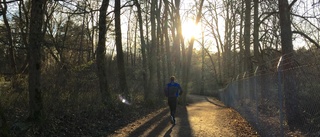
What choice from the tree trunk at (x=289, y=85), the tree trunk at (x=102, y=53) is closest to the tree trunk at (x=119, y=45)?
the tree trunk at (x=102, y=53)

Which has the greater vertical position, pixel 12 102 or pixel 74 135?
pixel 12 102

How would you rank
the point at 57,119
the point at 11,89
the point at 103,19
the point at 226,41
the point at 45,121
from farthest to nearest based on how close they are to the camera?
the point at 226,41 < the point at 103,19 < the point at 11,89 < the point at 57,119 < the point at 45,121

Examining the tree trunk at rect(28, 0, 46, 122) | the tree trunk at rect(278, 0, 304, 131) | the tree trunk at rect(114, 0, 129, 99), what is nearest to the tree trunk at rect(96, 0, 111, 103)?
the tree trunk at rect(114, 0, 129, 99)

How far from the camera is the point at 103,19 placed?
1472 cm

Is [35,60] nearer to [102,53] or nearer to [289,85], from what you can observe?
[102,53]

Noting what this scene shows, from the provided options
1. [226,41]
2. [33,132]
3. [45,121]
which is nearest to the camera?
[33,132]

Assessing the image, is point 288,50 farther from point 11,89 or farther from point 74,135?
point 11,89

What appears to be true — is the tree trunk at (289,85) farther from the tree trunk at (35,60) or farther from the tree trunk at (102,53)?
the tree trunk at (102,53)

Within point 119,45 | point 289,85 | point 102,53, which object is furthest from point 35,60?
point 119,45

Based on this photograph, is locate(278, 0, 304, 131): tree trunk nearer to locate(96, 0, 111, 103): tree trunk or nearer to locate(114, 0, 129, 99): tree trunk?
locate(96, 0, 111, 103): tree trunk

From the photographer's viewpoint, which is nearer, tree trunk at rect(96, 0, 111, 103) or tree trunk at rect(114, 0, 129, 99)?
tree trunk at rect(96, 0, 111, 103)

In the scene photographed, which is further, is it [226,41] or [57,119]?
[226,41]

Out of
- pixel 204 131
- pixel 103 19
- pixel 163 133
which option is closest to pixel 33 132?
pixel 163 133

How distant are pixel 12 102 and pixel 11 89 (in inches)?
40.3
